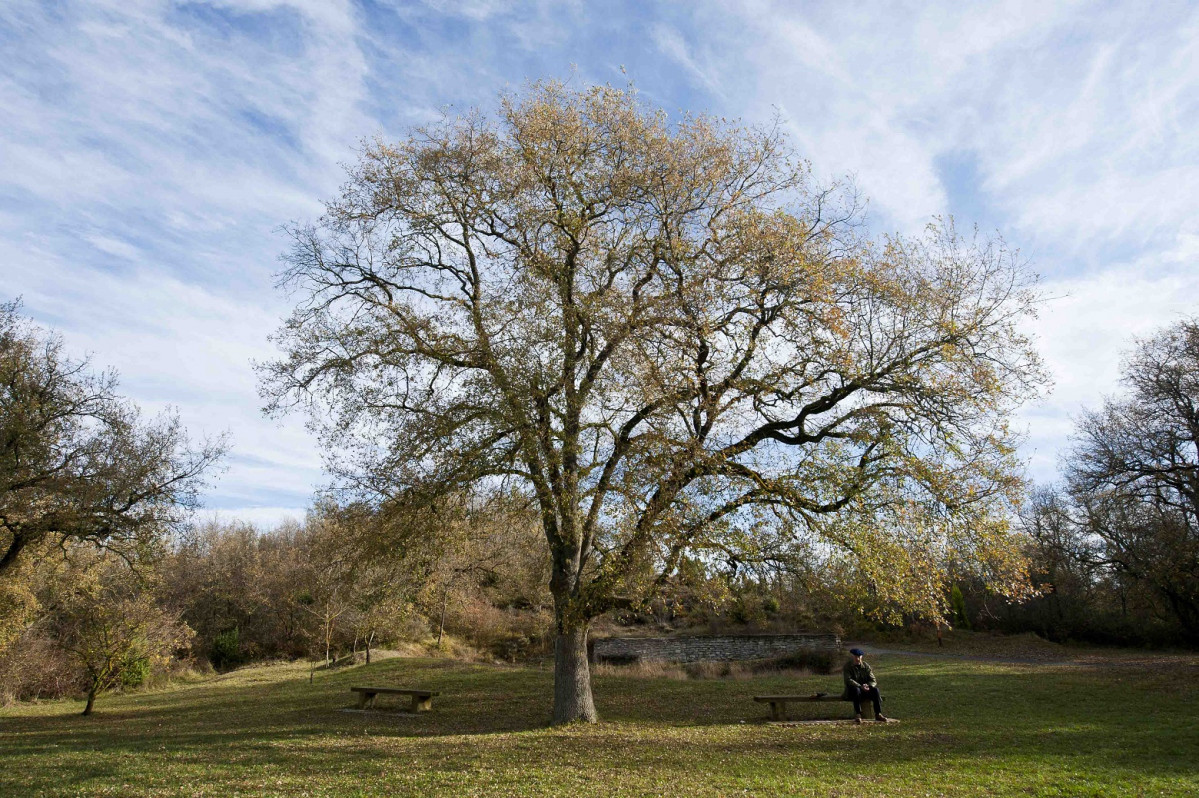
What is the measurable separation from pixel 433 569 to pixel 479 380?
4.84 metres

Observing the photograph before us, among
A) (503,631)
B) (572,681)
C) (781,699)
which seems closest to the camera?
(572,681)

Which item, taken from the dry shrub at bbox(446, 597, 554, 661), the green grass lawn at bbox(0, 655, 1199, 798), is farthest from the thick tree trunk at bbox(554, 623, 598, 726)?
the dry shrub at bbox(446, 597, 554, 661)

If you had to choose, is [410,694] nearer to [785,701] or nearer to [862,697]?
[785,701]

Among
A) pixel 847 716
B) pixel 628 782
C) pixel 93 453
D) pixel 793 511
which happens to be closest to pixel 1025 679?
pixel 847 716

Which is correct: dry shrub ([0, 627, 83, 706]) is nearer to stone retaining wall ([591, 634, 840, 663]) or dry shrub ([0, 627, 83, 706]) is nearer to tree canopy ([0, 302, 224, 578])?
tree canopy ([0, 302, 224, 578])

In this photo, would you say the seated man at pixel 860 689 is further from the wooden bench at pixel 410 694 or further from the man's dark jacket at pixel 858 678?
the wooden bench at pixel 410 694

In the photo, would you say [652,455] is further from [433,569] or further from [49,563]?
[49,563]

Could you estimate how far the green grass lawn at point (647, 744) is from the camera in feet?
29.3

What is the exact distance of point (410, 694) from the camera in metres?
17.4

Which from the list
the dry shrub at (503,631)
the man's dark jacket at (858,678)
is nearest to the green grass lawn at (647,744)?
the man's dark jacket at (858,678)

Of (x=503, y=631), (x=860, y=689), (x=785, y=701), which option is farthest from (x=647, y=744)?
(x=503, y=631)

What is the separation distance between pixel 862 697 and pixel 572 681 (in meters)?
5.72

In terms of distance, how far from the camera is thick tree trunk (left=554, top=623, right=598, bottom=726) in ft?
45.6

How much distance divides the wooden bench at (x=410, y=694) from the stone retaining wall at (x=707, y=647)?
13.9 m
